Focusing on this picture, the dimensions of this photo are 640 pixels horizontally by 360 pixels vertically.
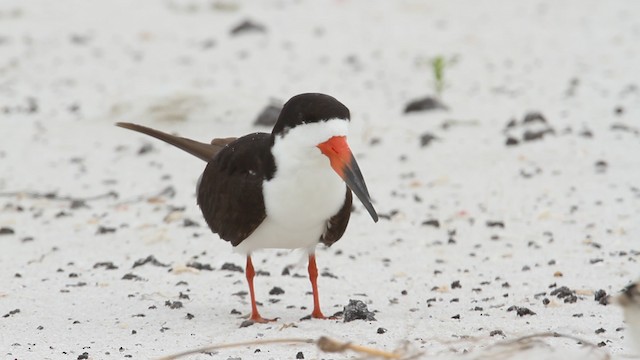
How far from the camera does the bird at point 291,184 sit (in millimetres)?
4648

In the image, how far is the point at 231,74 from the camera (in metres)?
11.2

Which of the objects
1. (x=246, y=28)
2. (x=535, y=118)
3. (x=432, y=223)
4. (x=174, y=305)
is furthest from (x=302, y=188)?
(x=246, y=28)

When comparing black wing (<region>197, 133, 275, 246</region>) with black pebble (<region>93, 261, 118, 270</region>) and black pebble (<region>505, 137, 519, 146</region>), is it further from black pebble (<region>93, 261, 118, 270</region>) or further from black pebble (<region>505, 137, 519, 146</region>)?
black pebble (<region>505, 137, 519, 146</region>)

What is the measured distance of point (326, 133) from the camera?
182 inches

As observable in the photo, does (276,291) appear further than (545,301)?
Yes

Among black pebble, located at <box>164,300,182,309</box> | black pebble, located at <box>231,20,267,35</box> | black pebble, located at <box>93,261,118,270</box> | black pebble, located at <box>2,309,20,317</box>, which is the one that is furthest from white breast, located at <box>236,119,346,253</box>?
black pebble, located at <box>231,20,267,35</box>

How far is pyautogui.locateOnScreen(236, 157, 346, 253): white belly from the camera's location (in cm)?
477

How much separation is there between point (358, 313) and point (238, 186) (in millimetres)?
788

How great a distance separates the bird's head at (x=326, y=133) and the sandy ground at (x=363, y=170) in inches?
25.8

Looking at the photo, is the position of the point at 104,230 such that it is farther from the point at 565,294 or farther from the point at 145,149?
the point at 565,294

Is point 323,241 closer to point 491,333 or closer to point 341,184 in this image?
point 341,184

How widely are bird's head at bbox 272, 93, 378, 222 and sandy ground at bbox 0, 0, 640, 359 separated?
655mm

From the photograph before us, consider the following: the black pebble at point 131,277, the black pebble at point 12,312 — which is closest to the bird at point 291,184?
the black pebble at point 131,277

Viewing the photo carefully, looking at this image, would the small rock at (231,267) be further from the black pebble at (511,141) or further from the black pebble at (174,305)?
the black pebble at (511,141)
